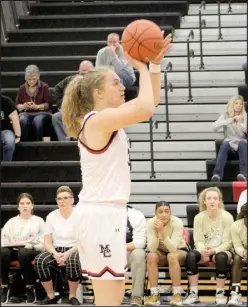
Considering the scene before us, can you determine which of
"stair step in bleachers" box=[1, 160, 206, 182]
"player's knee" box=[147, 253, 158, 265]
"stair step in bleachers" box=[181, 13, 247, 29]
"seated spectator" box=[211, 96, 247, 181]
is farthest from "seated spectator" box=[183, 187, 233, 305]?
"stair step in bleachers" box=[181, 13, 247, 29]

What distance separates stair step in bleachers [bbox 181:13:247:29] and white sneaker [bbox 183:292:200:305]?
212 inches

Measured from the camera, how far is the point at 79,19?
1328cm

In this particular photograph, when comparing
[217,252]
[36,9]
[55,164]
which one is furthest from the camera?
[36,9]

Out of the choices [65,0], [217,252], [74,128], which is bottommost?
[217,252]

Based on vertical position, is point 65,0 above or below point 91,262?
above

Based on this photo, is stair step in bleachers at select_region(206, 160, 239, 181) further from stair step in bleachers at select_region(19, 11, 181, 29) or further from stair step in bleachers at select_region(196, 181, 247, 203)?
stair step in bleachers at select_region(19, 11, 181, 29)

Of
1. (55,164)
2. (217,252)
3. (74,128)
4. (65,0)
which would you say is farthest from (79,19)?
(74,128)

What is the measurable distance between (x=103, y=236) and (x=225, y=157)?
540cm

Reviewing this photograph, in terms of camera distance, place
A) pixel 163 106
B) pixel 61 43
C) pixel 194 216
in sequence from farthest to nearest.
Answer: pixel 61 43
pixel 163 106
pixel 194 216

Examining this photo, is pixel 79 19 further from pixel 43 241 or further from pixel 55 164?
pixel 43 241

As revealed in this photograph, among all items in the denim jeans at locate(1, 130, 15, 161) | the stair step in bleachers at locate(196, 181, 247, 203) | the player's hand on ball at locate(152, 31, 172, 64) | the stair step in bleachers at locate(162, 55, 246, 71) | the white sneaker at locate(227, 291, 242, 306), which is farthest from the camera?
the stair step in bleachers at locate(162, 55, 246, 71)

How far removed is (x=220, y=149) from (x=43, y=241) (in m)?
2.34

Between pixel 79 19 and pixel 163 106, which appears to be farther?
pixel 79 19

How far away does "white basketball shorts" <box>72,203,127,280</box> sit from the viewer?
4641mm
